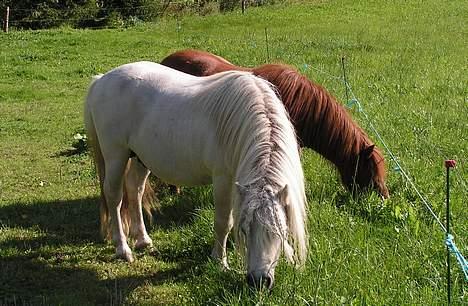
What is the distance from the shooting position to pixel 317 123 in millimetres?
4883

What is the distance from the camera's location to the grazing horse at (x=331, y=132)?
483 cm

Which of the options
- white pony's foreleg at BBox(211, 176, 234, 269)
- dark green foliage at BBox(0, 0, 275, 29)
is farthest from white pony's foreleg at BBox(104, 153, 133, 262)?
dark green foliage at BBox(0, 0, 275, 29)

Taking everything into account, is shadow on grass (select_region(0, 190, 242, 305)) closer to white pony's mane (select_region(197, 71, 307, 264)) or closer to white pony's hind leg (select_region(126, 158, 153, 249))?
white pony's hind leg (select_region(126, 158, 153, 249))

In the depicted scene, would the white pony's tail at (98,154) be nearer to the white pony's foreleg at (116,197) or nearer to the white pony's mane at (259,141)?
the white pony's foreleg at (116,197)

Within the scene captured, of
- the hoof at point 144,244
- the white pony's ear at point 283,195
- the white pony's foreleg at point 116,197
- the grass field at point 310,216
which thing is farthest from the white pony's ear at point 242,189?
the hoof at point 144,244

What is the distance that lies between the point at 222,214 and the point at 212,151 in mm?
425

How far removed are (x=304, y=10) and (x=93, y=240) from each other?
59.4 feet

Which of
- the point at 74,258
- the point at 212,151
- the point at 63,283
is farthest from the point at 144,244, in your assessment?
the point at 212,151

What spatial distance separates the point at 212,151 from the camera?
12.8 feet

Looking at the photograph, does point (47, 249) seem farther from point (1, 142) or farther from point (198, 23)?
point (198, 23)

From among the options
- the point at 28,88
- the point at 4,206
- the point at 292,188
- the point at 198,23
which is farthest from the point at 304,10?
the point at 292,188

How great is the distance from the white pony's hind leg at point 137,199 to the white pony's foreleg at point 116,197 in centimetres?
13

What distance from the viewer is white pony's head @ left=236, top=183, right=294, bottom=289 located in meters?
3.03

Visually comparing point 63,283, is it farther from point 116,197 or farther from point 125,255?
point 116,197
